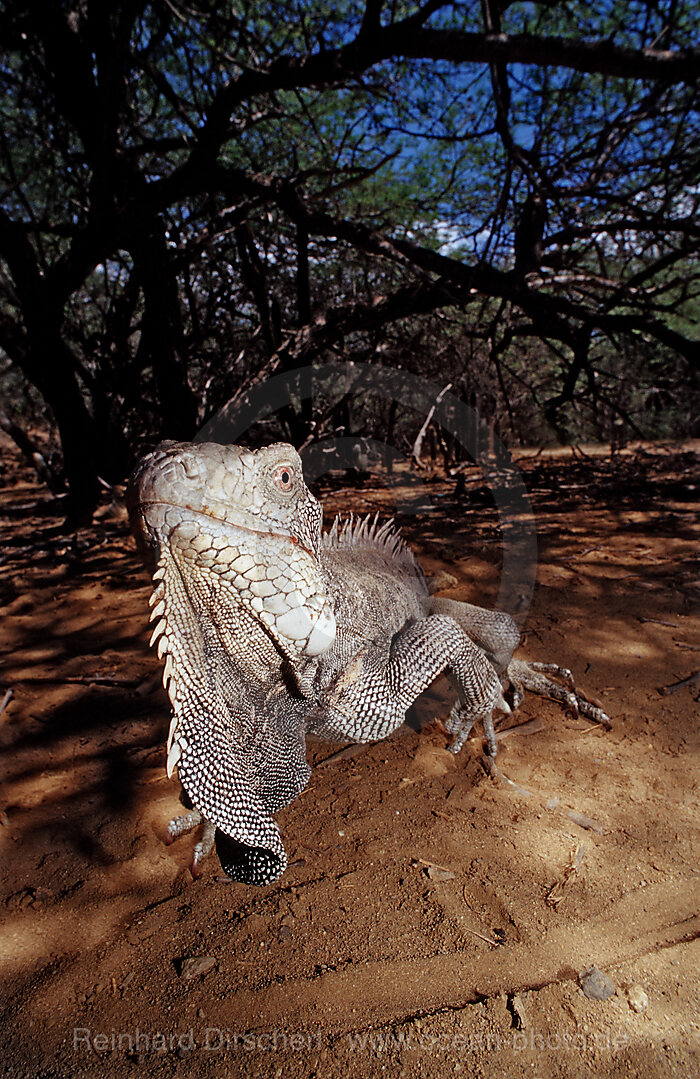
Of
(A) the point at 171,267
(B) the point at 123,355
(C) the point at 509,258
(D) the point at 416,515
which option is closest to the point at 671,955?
(D) the point at 416,515

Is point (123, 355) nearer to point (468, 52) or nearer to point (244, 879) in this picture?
point (468, 52)

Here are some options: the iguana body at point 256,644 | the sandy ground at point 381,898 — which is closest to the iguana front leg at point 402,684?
the iguana body at point 256,644

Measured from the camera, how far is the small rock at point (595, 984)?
189 cm

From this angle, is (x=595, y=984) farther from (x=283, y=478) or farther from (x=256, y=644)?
(x=283, y=478)

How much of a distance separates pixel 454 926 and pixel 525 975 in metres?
0.29

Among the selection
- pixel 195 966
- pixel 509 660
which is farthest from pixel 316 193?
pixel 195 966

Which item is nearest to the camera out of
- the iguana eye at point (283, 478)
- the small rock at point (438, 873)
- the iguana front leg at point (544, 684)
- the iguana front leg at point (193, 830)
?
the iguana eye at point (283, 478)

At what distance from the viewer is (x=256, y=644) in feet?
7.52

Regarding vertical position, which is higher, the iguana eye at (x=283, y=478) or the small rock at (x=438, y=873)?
the iguana eye at (x=283, y=478)

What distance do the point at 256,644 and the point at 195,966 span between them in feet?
3.77

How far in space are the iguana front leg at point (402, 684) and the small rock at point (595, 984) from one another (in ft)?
3.85

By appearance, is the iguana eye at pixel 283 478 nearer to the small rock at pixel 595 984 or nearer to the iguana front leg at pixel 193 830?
the iguana front leg at pixel 193 830

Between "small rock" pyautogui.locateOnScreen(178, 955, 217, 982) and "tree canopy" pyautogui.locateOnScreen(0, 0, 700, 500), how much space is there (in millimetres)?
5743

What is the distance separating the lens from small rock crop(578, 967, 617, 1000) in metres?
1.89
